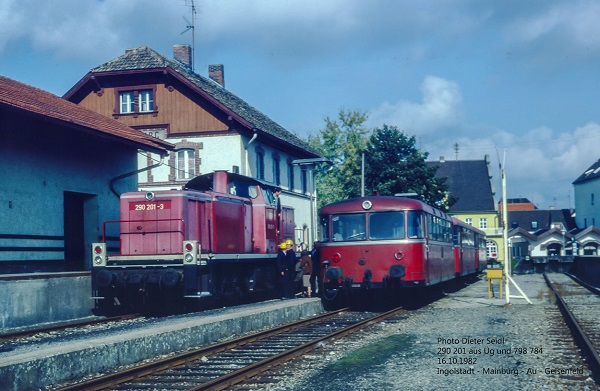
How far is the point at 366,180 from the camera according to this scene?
166ft

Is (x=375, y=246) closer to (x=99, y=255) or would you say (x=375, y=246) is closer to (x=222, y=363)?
(x=99, y=255)

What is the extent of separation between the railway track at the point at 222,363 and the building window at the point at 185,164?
19.5m

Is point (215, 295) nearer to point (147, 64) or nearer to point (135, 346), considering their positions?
point (135, 346)

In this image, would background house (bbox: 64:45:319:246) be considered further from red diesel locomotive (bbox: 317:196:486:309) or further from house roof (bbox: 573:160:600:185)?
house roof (bbox: 573:160:600:185)

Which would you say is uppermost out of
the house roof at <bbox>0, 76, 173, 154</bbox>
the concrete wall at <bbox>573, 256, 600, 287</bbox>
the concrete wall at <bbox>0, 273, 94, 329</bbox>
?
the house roof at <bbox>0, 76, 173, 154</bbox>

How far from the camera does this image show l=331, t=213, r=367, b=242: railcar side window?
58.0 ft

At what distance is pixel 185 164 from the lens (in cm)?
3297

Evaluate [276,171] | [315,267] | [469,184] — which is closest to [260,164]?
[276,171]

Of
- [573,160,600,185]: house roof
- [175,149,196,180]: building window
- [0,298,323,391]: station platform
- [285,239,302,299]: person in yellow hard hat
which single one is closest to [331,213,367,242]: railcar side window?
[285,239,302,299]: person in yellow hard hat

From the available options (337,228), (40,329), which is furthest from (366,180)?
(40,329)

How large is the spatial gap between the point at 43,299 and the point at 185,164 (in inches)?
727

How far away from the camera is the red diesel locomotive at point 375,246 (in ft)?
56.3

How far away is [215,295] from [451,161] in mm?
78389

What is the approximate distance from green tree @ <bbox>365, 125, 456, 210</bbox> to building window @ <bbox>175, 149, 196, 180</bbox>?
19.3 m
